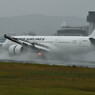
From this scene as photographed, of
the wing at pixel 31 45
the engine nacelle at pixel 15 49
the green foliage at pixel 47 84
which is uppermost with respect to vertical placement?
the wing at pixel 31 45

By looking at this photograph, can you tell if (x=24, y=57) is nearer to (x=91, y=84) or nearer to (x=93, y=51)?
(x=93, y=51)

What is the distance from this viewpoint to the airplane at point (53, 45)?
76.6 m

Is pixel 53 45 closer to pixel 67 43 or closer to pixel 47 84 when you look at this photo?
pixel 67 43

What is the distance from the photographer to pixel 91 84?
3659 centimetres

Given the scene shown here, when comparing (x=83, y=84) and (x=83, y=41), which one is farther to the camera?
(x=83, y=41)

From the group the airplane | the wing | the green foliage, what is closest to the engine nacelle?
the airplane

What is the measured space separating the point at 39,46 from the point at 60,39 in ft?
14.3

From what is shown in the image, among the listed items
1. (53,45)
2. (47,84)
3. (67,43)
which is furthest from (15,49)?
(47,84)

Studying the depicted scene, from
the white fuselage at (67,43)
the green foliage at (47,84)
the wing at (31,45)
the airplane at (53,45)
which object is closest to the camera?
the green foliage at (47,84)

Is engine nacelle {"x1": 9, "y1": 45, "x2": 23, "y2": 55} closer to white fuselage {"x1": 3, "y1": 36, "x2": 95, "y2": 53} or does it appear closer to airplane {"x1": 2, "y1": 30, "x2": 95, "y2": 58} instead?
airplane {"x1": 2, "y1": 30, "x2": 95, "y2": 58}

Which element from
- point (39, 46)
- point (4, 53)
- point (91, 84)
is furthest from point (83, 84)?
point (4, 53)

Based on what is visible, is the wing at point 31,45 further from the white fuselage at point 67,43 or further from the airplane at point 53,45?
the white fuselage at point 67,43

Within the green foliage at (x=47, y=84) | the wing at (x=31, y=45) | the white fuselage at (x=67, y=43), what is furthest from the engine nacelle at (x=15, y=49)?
the green foliage at (x=47, y=84)

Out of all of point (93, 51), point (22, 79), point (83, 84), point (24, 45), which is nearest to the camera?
point (83, 84)
